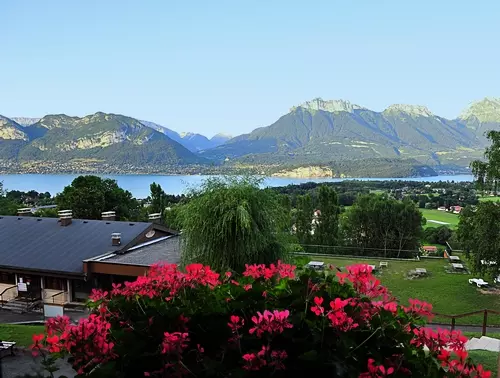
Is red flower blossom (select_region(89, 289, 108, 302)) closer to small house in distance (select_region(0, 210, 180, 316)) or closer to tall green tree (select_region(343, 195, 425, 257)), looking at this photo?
small house in distance (select_region(0, 210, 180, 316))

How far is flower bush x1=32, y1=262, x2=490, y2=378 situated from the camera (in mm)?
1274

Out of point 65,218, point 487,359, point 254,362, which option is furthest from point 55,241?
point 254,362

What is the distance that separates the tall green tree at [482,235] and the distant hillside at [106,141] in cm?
8582

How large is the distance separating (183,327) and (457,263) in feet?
84.6

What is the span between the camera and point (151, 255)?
14398 mm

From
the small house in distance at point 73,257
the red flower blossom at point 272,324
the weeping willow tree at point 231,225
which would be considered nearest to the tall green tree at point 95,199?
the small house in distance at point 73,257

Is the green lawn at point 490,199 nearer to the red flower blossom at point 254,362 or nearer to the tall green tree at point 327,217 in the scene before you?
the tall green tree at point 327,217

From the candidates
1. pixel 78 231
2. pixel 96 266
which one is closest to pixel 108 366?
pixel 96 266

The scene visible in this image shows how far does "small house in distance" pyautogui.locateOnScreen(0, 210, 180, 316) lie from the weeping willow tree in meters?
2.61

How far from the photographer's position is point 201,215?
1057 cm

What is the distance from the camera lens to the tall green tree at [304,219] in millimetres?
34000

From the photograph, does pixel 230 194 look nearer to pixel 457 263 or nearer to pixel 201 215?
pixel 201 215

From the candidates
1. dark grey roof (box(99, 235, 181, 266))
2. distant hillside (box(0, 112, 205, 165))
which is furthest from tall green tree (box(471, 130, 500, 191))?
distant hillside (box(0, 112, 205, 165))

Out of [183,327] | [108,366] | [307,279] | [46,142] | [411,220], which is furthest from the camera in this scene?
[46,142]
